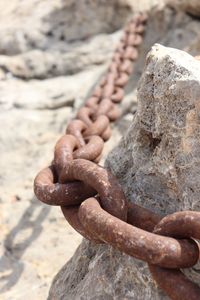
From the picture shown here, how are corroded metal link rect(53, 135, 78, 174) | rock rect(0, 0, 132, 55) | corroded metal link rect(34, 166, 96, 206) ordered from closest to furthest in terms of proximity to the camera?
corroded metal link rect(34, 166, 96, 206)
corroded metal link rect(53, 135, 78, 174)
rock rect(0, 0, 132, 55)

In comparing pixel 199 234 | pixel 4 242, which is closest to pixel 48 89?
pixel 4 242

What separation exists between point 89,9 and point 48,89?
0.78m

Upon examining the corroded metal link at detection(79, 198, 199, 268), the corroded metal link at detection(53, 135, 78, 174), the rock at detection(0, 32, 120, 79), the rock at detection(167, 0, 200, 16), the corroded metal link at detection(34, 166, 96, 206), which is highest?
the corroded metal link at detection(79, 198, 199, 268)

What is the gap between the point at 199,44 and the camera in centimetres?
237

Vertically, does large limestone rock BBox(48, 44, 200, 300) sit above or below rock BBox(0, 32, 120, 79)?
above

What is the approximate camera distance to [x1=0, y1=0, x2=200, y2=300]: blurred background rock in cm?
168

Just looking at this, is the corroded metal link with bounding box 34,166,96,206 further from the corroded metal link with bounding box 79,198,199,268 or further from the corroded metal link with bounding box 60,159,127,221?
the corroded metal link with bounding box 79,198,199,268

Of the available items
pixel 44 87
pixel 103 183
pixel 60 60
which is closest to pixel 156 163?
pixel 103 183

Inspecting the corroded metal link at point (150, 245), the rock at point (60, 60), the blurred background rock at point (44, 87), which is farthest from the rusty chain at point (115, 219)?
the rock at point (60, 60)

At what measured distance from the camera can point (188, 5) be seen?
8.45 feet

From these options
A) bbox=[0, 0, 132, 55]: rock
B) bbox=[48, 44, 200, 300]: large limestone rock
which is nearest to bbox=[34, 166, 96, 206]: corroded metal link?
bbox=[48, 44, 200, 300]: large limestone rock

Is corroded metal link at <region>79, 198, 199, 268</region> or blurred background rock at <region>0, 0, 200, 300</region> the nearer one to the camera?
corroded metal link at <region>79, 198, 199, 268</region>

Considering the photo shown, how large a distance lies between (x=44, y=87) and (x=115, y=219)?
6.63ft

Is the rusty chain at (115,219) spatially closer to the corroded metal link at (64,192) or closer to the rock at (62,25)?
the corroded metal link at (64,192)
